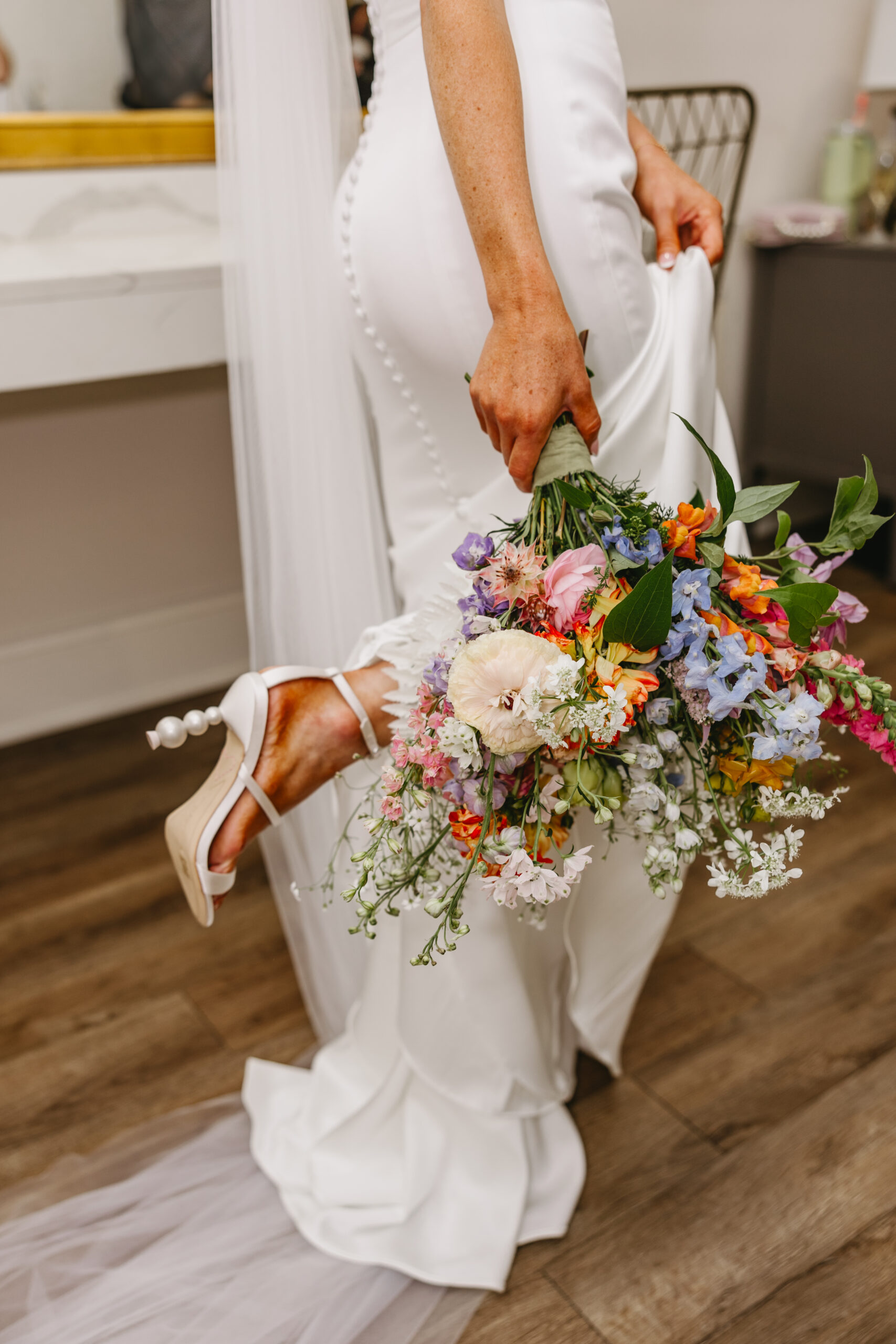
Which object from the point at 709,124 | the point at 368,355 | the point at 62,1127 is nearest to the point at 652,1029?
the point at 62,1127

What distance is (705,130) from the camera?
7.89ft

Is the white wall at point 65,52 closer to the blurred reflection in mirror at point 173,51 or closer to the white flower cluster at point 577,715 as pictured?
the blurred reflection in mirror at point 173,51

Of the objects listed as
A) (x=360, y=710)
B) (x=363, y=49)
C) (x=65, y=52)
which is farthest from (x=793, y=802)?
(x=65, y=52)

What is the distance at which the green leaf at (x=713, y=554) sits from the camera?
2.40ft

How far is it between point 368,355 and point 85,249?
31.7 inches

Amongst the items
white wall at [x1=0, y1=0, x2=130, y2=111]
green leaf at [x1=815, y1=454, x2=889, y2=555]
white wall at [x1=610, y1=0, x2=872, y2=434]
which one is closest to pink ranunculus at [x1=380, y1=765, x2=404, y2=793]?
green leaf at [x1=815, y1=454, x2=889, y2=555]

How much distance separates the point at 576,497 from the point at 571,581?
8 centimetres

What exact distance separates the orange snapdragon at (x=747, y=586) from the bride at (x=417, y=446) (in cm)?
16

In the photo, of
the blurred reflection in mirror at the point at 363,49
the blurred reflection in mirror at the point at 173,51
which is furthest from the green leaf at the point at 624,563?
the blurred reflection in mirror at the point at 173,51

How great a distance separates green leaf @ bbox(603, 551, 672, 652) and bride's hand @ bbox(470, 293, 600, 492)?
156 millimetres

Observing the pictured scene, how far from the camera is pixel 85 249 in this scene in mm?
1561

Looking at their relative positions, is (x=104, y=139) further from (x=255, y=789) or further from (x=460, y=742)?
(x=460, y=742)

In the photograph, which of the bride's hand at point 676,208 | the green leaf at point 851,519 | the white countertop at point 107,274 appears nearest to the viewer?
the green leaf at point 851,519

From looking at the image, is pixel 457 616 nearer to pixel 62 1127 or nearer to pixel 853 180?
pixel 62 1127
